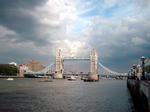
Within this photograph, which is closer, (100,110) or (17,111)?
(17,111)

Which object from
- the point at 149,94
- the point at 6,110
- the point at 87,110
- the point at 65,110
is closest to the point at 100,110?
the point at 87,110

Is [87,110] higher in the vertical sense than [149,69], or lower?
lower

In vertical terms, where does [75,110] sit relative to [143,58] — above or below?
below

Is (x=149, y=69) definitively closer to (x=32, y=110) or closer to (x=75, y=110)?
(x=75, y=110)

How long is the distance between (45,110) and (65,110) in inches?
117

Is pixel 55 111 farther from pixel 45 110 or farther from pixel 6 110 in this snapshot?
pixel 6 110

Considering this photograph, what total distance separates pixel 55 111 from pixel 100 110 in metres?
7.05

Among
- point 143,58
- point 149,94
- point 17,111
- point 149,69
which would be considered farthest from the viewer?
point 143,58

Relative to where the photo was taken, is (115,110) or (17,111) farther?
(115,110)

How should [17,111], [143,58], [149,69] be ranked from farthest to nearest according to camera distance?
[143,58] → [149,69] → [17,111]

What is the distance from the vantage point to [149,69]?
1986 inches

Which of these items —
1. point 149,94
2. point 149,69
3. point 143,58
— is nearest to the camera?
point 149,94

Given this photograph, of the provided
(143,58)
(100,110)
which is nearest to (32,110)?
(100,110)

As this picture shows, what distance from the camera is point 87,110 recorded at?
5066 cm
